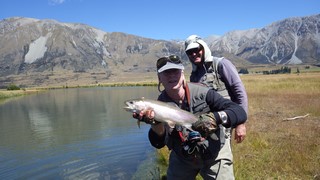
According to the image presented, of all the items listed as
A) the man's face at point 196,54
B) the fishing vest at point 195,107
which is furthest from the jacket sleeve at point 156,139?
the man's face at point 196,54

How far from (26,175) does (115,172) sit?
4.04 meters

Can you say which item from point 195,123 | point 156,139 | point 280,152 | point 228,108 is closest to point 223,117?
point 228,108

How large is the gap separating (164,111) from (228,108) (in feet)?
2.99

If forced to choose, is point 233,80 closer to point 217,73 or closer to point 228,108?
point 217,73

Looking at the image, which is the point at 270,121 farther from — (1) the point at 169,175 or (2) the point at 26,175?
(1) the point at 169,175

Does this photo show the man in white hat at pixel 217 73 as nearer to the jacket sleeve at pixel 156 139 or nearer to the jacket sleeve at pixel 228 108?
the jacket sleeve at pixel 228 108

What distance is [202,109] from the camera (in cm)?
520

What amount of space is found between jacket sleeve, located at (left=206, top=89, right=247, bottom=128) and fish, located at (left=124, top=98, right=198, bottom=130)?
40cm

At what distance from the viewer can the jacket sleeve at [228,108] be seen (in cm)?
488

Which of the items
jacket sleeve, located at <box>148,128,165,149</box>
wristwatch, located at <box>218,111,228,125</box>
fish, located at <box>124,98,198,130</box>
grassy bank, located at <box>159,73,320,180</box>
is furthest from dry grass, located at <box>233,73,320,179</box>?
fish, located at <box>124,98,198,130</box>

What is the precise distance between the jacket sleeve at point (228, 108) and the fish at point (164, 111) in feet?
1.30

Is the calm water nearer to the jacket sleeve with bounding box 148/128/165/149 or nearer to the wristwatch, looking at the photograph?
the jacket sleeve with bounding box 148/128/165/149

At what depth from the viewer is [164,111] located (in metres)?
4.80

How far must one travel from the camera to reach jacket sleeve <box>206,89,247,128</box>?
16.0 feet
